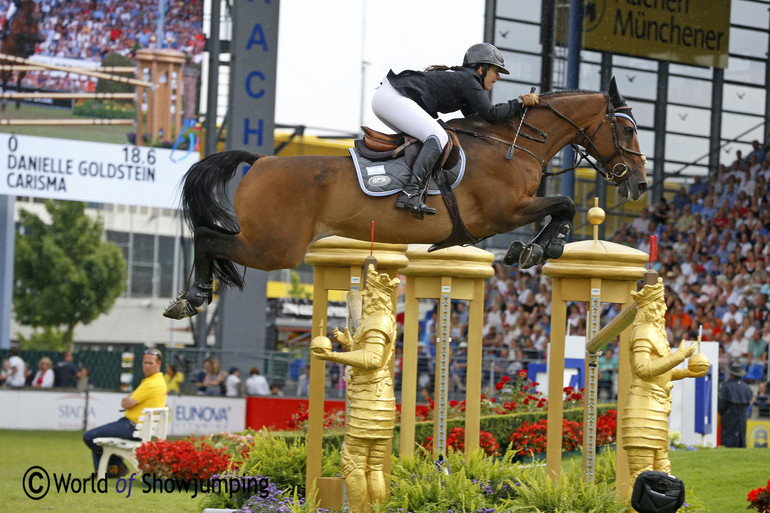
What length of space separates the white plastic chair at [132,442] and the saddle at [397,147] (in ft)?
17.6

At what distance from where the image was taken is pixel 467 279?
Answer: 758cm

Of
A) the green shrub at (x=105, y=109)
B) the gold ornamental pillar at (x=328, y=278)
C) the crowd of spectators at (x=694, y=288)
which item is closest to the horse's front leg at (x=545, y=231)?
the gold ornamental pillar at (x=328, y=278)

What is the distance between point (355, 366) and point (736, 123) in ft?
68.8

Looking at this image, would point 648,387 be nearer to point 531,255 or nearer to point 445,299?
point 531,255

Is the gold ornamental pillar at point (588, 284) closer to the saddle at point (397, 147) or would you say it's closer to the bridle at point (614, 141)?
the bridle at point (614, 141)

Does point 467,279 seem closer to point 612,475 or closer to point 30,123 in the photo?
point 612,475

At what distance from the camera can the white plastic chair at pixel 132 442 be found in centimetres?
995

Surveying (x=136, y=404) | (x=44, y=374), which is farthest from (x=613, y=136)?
(x=44, y=374)

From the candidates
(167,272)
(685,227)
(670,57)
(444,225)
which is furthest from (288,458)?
(167,272)

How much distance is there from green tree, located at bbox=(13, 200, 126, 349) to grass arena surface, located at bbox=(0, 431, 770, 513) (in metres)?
26.7

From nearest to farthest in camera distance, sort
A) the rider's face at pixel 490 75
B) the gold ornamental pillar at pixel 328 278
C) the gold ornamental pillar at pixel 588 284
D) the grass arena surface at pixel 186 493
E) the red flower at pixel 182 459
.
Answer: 1. the rider's face at pixel 490 75
2. the gold ornamental pillar at pixel 588 284
3. the gold ornamental pillar at pixel 328 278
4. the grass arena surface at pixel 186 493
5. the red flower at pixel 182 459

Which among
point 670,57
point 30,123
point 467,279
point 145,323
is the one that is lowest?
point 145,323

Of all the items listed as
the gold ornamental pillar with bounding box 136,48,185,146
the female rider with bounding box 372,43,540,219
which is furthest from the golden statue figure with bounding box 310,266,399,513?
the gold ornamental pillar with bounding box 136,48,185,146

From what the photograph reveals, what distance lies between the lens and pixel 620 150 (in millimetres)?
5754
